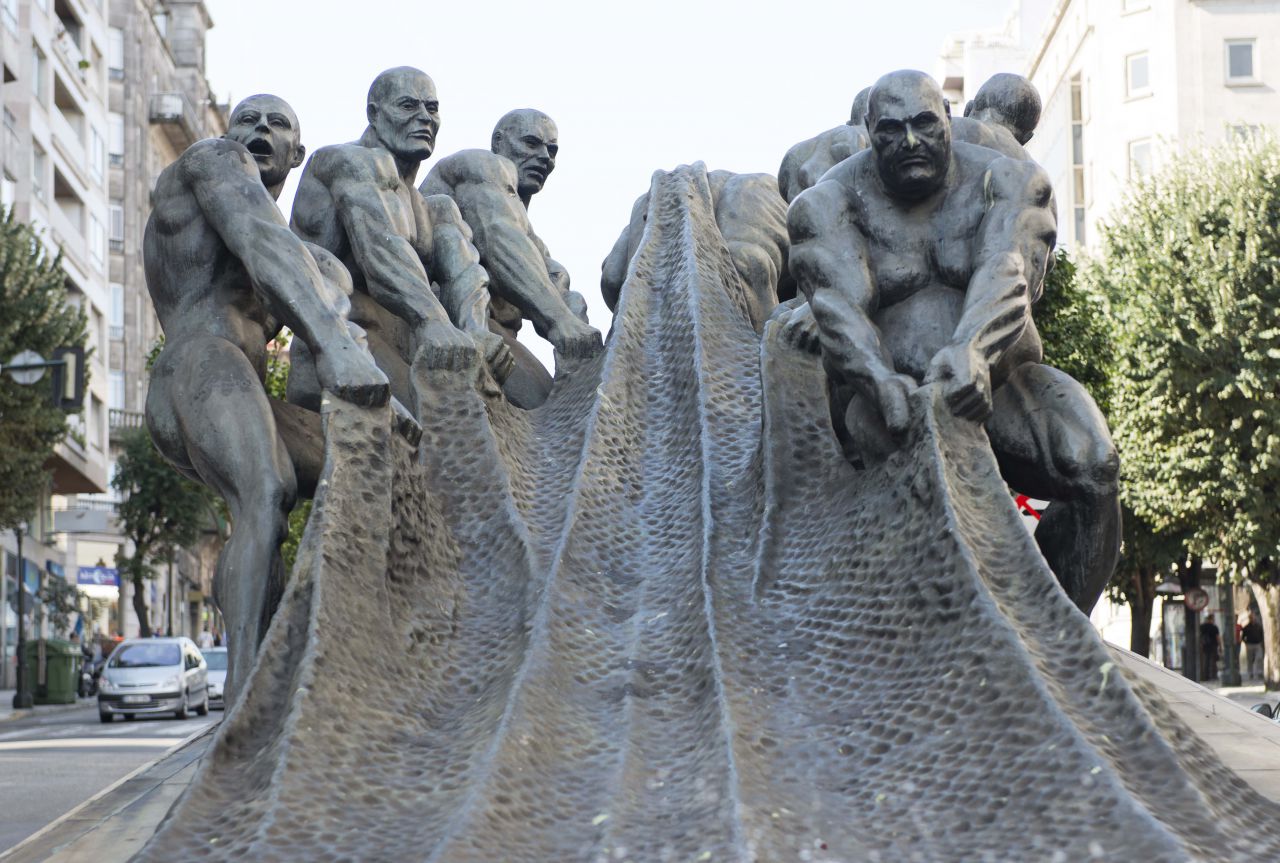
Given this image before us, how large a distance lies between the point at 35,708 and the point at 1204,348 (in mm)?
19453

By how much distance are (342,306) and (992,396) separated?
195 centimetres

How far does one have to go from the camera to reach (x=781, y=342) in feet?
20.9

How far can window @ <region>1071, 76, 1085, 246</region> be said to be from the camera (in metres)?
59.1

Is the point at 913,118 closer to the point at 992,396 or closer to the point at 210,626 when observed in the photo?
the point at 992,396

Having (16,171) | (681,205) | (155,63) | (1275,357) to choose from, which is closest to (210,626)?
(155,63)

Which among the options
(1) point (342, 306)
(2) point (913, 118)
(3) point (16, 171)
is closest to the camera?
(2) point (913, 118)

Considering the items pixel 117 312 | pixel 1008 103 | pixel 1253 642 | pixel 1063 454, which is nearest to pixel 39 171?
pixel 117 312

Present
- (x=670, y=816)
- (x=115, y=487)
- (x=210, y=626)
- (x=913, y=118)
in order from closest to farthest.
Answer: (x=670, y=816)
(x=913, y=118)
(x=115, y=487)
(x=210, y=626)

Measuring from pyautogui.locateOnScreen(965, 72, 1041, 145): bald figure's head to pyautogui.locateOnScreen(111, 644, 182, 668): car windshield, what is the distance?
2348 centimetres

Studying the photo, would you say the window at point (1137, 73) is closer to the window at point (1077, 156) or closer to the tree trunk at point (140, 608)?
the window at point (1077, 156)

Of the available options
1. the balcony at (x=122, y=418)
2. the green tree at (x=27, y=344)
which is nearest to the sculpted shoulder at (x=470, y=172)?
the green tree at (x=27, y=344)

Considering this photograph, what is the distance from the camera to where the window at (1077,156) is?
5906 cm

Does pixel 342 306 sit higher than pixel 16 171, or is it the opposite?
pixel 16 171

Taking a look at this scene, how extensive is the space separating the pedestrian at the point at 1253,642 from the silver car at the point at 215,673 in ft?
60.1
